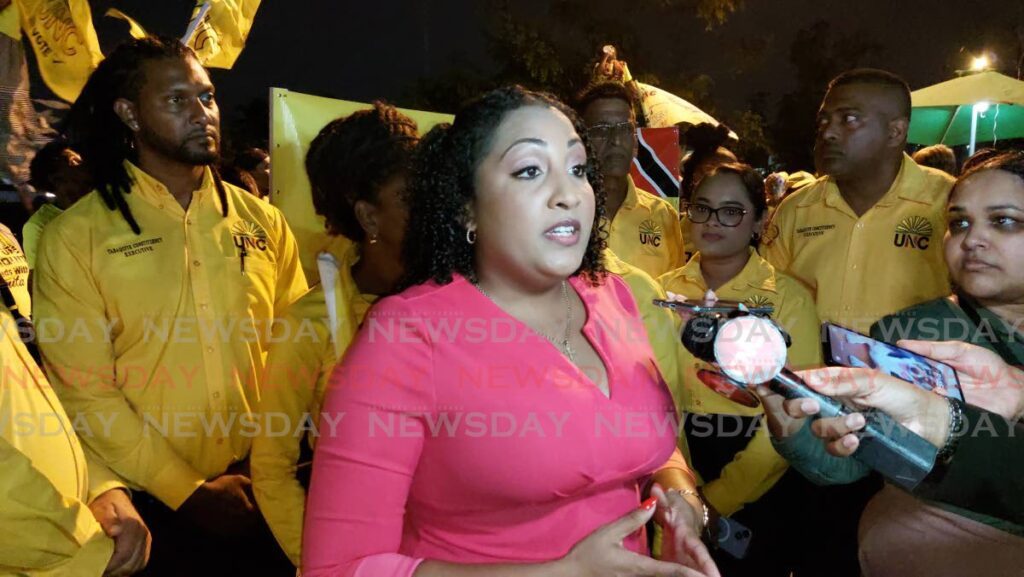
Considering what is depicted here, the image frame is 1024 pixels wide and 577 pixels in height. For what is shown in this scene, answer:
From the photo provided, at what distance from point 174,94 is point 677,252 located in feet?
9.83

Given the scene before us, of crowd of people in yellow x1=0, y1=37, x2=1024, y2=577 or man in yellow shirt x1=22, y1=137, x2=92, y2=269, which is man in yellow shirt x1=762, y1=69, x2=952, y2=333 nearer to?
crowd of people in yellow x1=0, y1=37, x2=1024, y2=577

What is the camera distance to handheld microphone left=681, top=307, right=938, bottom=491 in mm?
1331

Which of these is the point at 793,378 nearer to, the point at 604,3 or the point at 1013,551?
the point at 1013,551

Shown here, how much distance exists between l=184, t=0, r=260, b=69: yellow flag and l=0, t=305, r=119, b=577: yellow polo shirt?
2.47 meters

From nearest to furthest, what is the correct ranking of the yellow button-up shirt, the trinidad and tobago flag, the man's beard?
1. the man's beard
2. the yellow button-up shirt
3. the trinidad and tobago flag

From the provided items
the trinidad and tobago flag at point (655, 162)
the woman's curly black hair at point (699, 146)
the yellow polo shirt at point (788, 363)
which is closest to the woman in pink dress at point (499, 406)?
the yellow polo shirt at point (788, 363)

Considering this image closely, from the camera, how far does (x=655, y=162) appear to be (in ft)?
17.7

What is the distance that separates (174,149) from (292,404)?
115 centimetres

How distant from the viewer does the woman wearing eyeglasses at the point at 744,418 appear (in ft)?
9.68

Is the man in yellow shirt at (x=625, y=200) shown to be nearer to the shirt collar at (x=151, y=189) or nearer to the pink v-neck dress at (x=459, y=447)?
the shirt collar at (x=151, y=189)

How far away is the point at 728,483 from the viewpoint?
2.96 metres

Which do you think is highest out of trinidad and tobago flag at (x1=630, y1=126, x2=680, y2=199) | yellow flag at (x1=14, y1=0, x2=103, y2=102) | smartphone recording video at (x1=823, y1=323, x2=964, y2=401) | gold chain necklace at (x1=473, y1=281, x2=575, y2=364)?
yellow flag at (x1=14, y1=0, x2=103, y2=102)

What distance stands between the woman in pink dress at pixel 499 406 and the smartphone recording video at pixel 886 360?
444mm

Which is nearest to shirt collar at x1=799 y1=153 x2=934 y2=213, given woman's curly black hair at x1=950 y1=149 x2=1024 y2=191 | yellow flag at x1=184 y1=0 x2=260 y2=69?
woman's curly black hair at x1=950 y1=149 x2=1024 y2=191
